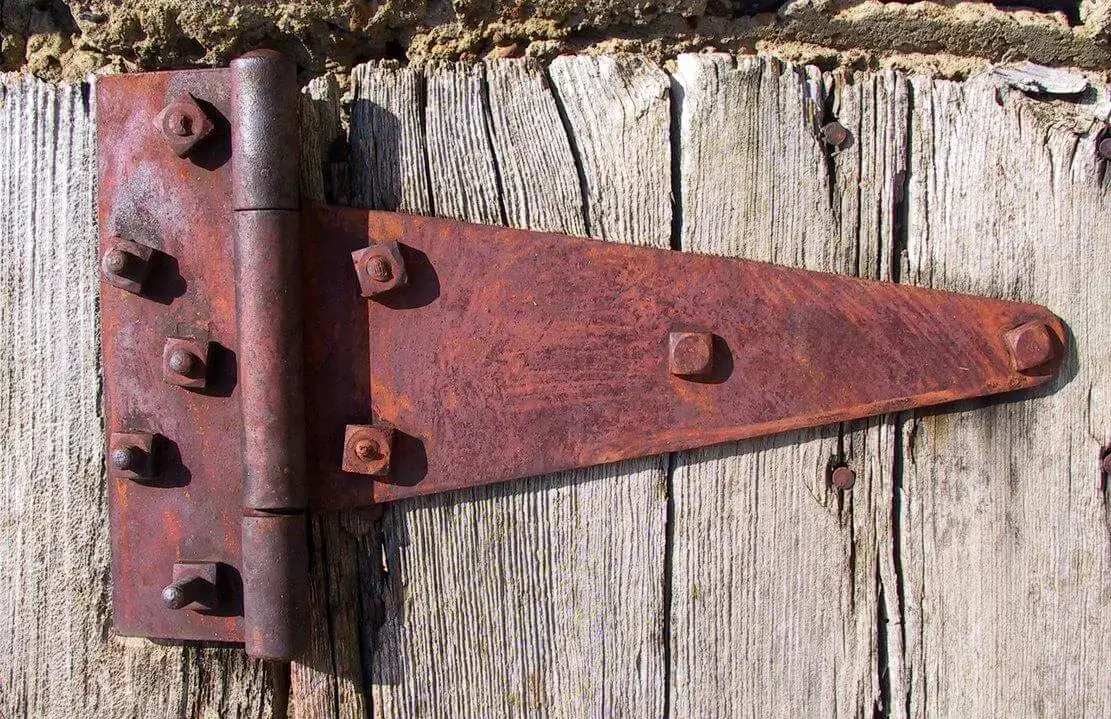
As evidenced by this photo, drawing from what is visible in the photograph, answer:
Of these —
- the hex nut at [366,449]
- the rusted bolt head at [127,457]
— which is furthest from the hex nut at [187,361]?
the hex nut at [366,449]

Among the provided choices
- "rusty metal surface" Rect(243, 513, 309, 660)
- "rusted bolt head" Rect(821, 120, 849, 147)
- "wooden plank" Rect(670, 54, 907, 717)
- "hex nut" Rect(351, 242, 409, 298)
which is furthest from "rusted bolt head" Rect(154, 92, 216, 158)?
"rusted bolt head" Rect(821, 120, 849, 147)

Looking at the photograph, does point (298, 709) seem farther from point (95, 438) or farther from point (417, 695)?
point (95, 438)

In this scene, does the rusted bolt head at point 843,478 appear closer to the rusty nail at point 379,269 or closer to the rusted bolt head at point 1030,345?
the rusted bolt head at point 1030,345

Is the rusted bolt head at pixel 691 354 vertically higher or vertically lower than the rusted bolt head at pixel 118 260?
lower

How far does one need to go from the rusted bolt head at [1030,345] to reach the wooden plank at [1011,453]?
0.06 meters

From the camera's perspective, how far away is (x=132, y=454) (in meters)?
1.14

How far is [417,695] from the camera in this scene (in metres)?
1.23

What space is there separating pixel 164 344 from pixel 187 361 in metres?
0.07

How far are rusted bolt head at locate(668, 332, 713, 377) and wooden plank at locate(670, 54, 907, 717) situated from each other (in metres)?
0.13

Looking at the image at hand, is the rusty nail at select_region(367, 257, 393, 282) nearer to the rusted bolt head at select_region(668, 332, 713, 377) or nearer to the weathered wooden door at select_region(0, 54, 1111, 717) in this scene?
the weathered wooden door at select_region(0, 54, 1111, 717)

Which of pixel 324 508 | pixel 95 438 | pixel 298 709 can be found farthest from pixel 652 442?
pixel 95 438

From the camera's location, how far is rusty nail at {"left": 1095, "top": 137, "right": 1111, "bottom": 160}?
1.17 metres

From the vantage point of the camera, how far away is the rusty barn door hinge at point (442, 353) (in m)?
1.15

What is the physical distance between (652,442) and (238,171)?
66 cm
